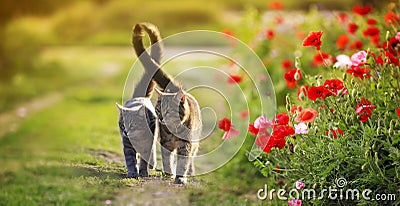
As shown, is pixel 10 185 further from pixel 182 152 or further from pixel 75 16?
pixel 75 16

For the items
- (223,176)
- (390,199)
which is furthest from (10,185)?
(390,199)

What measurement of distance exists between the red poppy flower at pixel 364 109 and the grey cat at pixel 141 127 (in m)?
1.01

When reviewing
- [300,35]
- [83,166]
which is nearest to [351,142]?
[83,166]

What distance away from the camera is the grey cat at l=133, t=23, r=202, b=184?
248 cm

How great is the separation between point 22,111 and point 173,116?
494cm

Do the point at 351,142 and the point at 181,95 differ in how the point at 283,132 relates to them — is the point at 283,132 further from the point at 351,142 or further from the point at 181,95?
the point at 181,95

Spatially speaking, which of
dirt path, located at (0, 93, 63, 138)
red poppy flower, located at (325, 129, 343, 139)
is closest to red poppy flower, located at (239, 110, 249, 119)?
red poppy flower, located at (325, 129, 343, 139)

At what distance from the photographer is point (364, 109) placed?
2910 millimetres

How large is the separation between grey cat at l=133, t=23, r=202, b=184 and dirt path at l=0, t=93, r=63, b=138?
12.3 ft

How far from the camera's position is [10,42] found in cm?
761

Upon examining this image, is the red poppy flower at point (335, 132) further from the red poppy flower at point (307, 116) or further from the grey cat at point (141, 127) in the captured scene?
the grey cat at point (141, 127)

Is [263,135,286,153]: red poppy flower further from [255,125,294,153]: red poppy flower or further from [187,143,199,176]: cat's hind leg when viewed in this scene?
[187,143,199,176]: cat's hind leg

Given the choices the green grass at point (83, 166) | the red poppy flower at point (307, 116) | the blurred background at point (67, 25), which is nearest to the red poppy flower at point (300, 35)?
the green grass at point (83, 166)

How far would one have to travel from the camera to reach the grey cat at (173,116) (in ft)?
8.14
